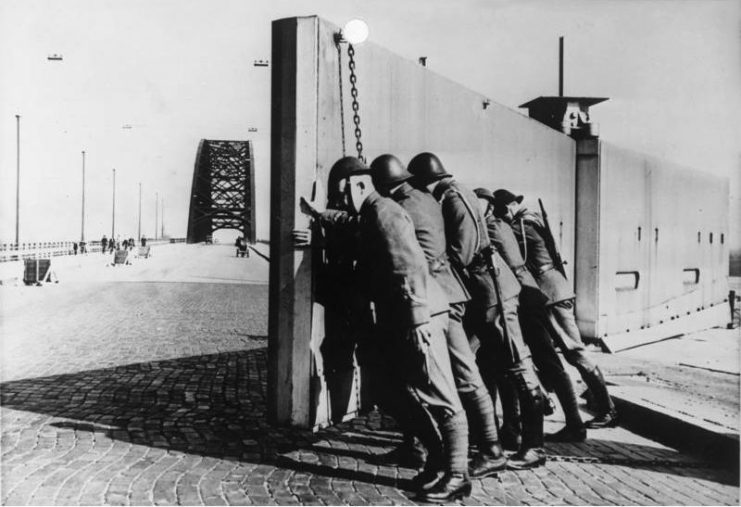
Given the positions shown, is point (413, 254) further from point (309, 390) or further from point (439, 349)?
point (309, 390)

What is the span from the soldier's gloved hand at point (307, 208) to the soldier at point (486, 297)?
2.78ft

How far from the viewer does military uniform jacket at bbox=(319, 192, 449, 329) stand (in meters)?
3.64

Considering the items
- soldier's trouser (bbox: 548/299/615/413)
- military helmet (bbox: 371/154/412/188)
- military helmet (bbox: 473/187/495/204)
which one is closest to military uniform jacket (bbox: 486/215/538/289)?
military helmet (bbox: 473/187/495/204)

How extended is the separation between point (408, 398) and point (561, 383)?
67.5 inches

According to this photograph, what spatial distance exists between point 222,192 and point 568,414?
8756 centimetres

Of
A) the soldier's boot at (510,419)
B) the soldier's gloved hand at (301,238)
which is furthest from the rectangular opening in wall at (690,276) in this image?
the soldier's gloved hand at (301,238)

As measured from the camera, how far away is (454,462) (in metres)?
3.70

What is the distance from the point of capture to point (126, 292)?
1775 cm

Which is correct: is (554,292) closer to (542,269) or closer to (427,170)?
(542,269)

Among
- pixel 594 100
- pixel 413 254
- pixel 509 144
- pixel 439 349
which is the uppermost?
pixel 594 100

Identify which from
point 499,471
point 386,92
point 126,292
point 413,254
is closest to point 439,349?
point 413,254

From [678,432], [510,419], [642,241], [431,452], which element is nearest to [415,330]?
[431,452]

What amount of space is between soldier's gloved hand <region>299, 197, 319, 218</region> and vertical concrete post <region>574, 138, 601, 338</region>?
6.16 m

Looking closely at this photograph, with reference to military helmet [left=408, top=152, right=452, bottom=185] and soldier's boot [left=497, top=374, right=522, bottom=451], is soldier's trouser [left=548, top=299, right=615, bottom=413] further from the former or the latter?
military helmet [left=408, top=152, right=452, bottom=185]
